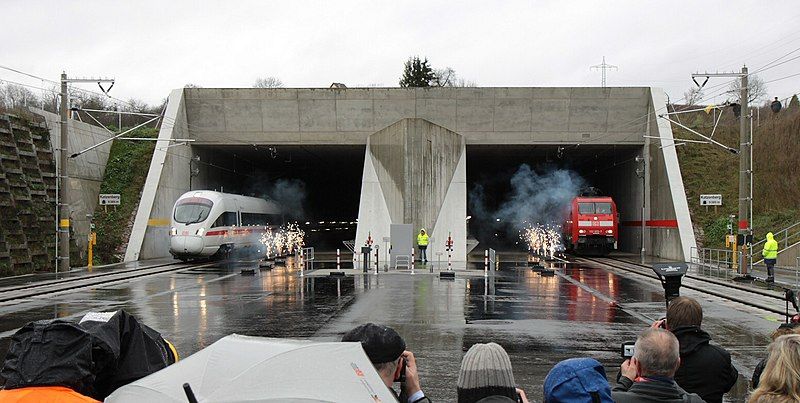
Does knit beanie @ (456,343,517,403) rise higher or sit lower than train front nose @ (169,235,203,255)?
higher

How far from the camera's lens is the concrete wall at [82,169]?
119ft

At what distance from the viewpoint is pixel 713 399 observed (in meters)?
5.02

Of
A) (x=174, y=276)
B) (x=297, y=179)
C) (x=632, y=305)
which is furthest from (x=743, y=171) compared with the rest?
(x=297, y=179)

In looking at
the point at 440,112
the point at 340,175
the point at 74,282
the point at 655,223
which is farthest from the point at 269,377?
the point at 340,175

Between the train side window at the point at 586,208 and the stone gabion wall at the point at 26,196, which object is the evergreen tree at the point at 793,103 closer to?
the train side window at the point at 586,208

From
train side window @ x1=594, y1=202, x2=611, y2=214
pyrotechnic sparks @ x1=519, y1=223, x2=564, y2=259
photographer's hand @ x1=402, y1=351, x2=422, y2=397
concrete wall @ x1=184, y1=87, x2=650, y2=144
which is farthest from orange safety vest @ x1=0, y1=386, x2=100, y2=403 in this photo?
pyrotechnic sparks @ x1=519, y1=223, x2=564, y2=259

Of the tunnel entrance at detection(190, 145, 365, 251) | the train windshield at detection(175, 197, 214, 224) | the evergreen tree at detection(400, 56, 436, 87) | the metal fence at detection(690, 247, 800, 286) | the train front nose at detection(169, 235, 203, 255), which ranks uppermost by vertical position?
the evergreen tree at detection(400, 56, 436, 87)

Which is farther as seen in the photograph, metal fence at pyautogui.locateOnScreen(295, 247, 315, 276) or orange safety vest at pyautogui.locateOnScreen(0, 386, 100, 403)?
metal fence at pyautogui.locateOnScreen(295, 247, 315, 276)

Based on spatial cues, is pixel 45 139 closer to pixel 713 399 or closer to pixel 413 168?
pixel 413 168

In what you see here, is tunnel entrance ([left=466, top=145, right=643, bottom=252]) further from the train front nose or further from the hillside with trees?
the train front nose

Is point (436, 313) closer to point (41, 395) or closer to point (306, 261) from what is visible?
point (41, 395)

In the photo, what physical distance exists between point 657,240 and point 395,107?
16460mm

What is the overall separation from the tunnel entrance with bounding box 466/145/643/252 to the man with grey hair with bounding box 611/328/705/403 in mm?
38035

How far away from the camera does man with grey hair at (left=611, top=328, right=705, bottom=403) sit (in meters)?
4.03
